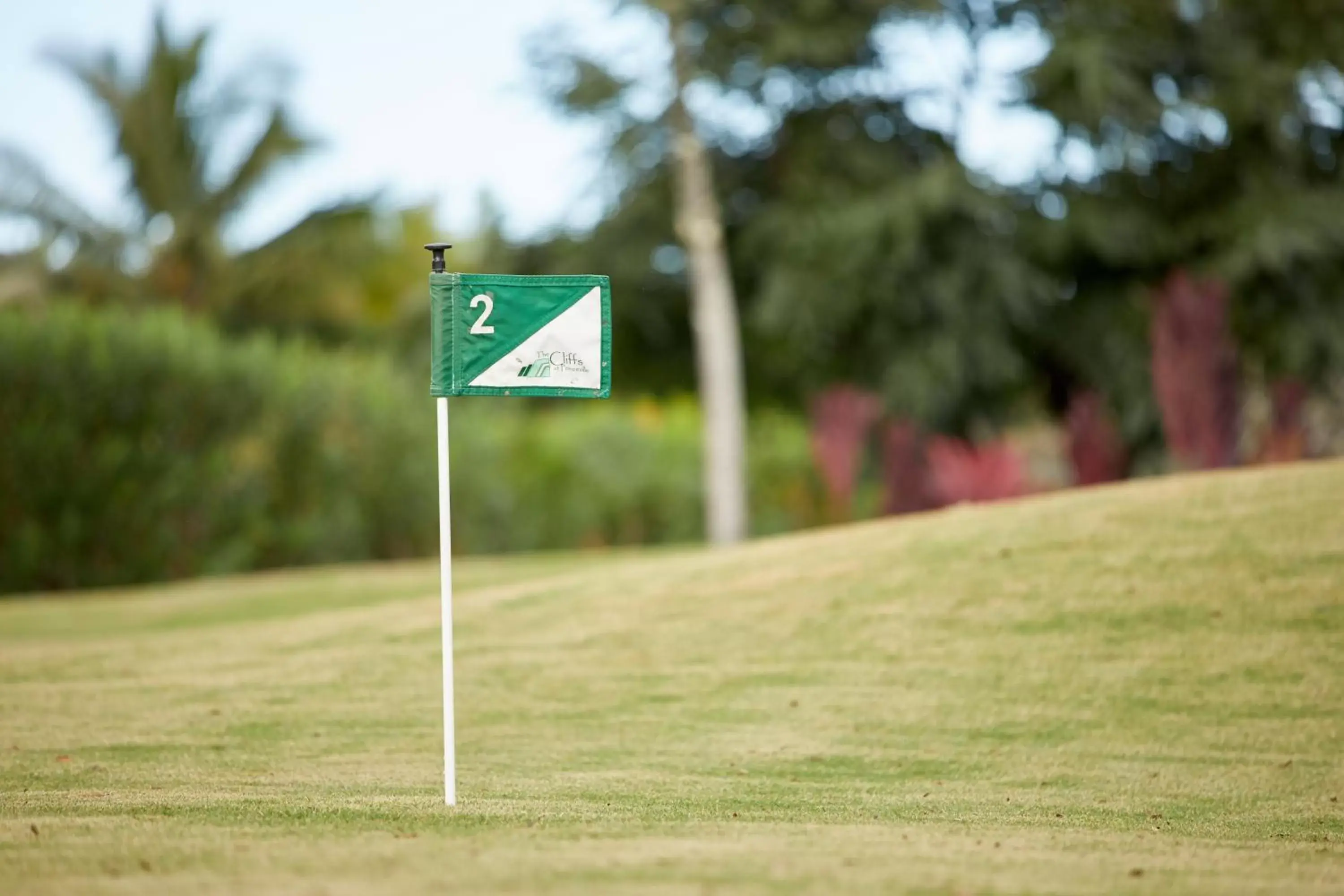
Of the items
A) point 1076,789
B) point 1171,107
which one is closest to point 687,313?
point 1171,107

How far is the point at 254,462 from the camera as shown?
2203 centimetres

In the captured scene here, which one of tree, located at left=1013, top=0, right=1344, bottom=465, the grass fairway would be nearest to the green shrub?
the grass fairway

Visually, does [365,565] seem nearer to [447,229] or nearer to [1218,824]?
[1218,824]

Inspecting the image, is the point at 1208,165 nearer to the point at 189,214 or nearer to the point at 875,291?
the point at 875,291

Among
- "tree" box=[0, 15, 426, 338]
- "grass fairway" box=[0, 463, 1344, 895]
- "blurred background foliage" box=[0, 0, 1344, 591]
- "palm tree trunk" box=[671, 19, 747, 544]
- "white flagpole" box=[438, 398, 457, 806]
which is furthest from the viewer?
"tree" box=[0, 15, 426, 338]

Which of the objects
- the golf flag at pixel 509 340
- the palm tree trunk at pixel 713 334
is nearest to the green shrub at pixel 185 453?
the palm tree trunk at pixel 713 334

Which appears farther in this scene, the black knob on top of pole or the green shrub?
the green shrub

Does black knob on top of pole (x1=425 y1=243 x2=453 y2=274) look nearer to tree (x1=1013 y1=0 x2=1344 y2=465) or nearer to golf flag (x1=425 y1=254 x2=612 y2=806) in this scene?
golf flag (x1=425 y1=254 x2=612 y2=806)

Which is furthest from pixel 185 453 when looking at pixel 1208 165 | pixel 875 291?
pixel 1208 165

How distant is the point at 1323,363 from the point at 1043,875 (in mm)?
23637

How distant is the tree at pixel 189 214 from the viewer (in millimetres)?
34188

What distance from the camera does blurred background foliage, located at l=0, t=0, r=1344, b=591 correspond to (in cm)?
2350

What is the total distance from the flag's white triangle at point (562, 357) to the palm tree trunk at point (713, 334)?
17.4m

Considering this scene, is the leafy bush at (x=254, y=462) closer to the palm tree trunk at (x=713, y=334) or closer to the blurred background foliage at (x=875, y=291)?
the blurred background foliage at (x=875, y=291)
